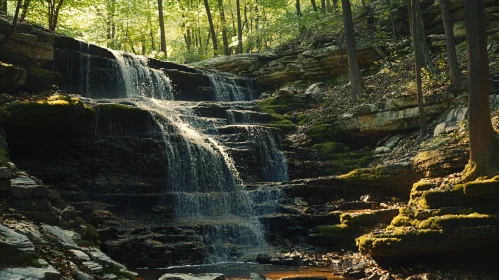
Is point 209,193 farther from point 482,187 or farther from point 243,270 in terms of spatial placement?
point 482,187

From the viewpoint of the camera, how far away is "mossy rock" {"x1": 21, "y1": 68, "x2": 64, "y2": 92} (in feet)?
57.5

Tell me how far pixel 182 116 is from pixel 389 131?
26.3ft

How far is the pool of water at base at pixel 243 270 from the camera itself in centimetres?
1052

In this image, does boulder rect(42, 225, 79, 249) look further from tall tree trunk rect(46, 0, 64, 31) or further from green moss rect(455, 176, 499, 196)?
tall tree trunk rect(46, 0, 64, 31)

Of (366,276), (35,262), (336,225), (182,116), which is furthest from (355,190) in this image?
(35,262)

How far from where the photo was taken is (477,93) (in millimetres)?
10742

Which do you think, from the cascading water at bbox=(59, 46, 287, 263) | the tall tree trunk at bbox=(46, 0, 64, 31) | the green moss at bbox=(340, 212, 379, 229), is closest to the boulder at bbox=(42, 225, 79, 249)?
the cascading water at bbox=(59, 46, 287, 263)

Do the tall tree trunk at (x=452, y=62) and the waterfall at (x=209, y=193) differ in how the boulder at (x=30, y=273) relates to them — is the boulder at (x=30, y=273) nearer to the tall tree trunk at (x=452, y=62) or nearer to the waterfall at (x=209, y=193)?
the waterfall at (x=209, y=193)

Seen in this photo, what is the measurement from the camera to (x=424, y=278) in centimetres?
922

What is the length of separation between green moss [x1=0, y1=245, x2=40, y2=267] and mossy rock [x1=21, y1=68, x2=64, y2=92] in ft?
41.8

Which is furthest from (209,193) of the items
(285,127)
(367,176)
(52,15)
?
(52,15)

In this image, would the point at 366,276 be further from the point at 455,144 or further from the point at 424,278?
the point at 455,144

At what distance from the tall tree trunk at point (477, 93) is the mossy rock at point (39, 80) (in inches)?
570

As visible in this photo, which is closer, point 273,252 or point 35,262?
point 35,262
